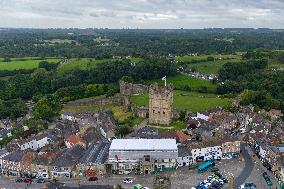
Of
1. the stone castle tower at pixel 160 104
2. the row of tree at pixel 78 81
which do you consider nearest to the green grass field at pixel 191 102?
the stone castle tower at pixel 160 104

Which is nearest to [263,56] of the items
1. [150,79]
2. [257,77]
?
[257,77]

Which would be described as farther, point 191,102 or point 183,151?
point 191,102

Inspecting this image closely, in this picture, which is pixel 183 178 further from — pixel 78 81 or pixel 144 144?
pixel 78 81

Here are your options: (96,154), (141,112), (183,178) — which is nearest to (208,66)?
(141,112)

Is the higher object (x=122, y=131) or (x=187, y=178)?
(x=122, y=131)

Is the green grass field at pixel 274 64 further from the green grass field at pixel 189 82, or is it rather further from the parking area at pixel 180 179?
the parking area at pixel 180 179

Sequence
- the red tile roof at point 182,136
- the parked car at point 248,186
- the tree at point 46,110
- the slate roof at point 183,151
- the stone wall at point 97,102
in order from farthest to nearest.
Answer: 1. the stone wall at point 97,102
2. the tree at point 46,110
3. the red tile roof at point 182,136
4. the slate roof at point 183,151
5. the parked car at point 248,186

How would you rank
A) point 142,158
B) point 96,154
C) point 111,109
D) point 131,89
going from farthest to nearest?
point 131,89 < point 111,109 < point 96,154 < point 142,158
